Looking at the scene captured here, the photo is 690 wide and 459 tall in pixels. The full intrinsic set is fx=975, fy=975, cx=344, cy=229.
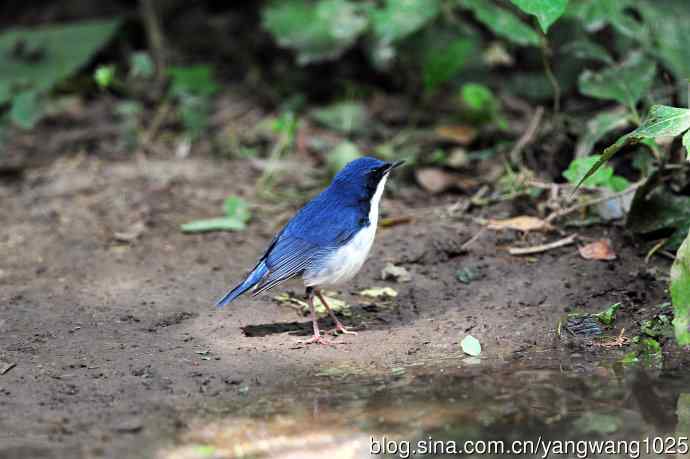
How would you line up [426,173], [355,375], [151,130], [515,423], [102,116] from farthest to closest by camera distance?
[102,116]
[151,130]
[426,173]
[355,375]
[515,423]

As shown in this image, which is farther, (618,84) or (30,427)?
(618,84)

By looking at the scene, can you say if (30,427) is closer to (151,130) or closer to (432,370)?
(432,370)

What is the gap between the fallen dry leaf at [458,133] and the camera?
830 centimetres

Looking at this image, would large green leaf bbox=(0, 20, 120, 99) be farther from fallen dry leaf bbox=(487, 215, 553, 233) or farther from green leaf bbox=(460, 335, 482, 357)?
green leaf bbox=(460, 335, 482, 357)

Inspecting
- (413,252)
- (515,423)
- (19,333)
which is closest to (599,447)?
(515,423)

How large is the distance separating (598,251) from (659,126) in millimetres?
1411

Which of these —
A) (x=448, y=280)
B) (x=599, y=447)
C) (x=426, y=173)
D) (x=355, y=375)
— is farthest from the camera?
(x=426, y=173)

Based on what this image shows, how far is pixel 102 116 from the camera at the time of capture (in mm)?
9766

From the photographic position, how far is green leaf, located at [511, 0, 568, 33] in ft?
17.8

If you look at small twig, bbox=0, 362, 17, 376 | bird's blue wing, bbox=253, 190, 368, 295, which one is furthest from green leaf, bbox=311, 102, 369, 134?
small twig, bbox=0, 362, 17, 376

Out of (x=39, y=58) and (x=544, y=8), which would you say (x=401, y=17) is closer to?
(x=544, y=8)

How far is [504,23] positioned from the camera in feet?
24.5

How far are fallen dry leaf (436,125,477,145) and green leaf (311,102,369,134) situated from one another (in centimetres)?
80

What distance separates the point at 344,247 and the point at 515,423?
1798 millimetres
